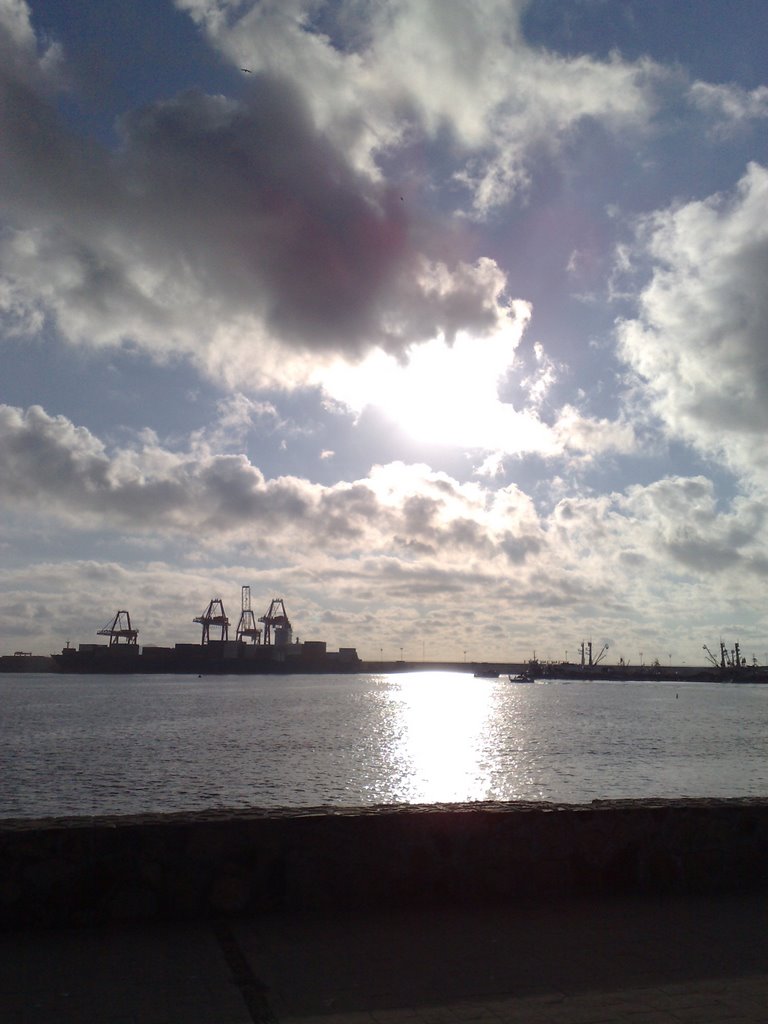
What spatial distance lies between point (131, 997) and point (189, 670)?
20122cm

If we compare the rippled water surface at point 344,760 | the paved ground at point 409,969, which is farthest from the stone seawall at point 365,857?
the rippled water surface at point 344,760

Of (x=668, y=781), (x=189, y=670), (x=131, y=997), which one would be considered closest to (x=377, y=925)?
(x=131, y=997)

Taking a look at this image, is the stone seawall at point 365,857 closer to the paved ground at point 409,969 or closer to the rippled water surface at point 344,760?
the paved ground at point 409,969

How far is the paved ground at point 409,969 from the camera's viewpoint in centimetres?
396

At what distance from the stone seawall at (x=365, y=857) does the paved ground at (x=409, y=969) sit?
22 cm

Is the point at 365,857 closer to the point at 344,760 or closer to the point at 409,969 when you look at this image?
the point at 409,969

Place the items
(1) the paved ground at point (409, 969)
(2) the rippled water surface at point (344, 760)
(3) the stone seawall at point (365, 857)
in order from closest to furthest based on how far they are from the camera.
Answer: (1) the paved ground at point (409, 969) < (3) the stone seawall at point (365, 857) < (2) the rippled water surface at point (344, 760)

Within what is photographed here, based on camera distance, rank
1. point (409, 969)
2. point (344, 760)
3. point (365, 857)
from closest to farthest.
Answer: point (409, 969) → point (365, 857) → point (344, 760)

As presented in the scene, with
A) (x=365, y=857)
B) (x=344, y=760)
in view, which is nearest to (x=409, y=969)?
(x=365, y=857)

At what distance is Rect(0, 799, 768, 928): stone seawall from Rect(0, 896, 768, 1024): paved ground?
219 mm

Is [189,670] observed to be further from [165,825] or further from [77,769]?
[165,825]

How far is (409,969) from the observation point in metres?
4.53

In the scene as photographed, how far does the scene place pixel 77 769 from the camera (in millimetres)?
32281

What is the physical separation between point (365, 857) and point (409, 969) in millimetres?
1237
